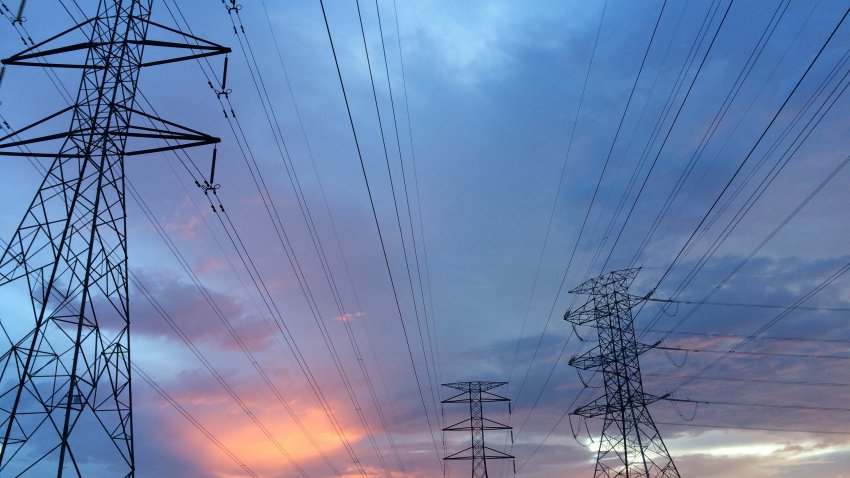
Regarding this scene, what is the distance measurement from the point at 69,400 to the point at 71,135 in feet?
27.5

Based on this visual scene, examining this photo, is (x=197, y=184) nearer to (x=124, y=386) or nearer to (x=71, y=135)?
(x=71, y=135)

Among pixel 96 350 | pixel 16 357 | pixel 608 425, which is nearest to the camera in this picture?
pixel 16 357

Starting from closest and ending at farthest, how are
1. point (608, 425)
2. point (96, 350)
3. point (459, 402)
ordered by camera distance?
point (96, 350) → point (608, 425) → point (459, 402)

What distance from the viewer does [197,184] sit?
2147 centimetres

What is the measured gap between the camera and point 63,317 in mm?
17969

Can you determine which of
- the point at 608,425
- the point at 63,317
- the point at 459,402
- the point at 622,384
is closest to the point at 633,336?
the point at 622,384

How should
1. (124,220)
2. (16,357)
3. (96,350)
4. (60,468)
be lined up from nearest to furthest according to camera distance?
(60,468) < (16,357) < (96,350) < (124,220)

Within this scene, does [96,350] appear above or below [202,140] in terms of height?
below

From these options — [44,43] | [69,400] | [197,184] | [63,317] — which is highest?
[44,43]

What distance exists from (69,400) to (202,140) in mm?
8524

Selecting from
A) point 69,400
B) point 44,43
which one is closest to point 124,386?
point 69,400

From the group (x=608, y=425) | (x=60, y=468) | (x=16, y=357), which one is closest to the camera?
(x=60, y=468)

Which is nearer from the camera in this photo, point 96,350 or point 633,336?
point 96,350

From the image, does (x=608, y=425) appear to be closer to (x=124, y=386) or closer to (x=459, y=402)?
(x=459, y=402)
